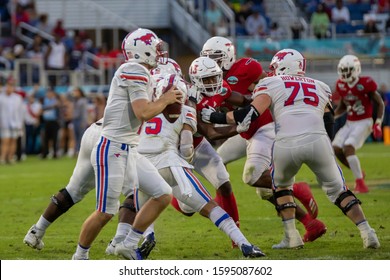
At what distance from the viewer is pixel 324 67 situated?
22.9 m

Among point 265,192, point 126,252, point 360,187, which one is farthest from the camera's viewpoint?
point 360,187

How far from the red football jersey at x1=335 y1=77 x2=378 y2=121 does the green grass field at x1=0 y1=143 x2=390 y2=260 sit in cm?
97

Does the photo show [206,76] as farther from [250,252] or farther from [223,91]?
[250,252]

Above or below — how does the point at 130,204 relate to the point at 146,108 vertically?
below

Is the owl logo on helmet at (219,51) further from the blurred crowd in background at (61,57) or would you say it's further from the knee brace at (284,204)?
the blurred crowd in background at (61,57)

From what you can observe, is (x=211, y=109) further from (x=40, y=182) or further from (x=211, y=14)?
(x=211, y=14)

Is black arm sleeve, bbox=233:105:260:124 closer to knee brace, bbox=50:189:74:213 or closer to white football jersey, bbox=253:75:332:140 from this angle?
white football jersey, bbox=253:75:332:140

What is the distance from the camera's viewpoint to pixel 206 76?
7770mm

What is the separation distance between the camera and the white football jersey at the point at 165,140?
299 inches

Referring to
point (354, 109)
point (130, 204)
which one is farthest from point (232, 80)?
point (354, 109)

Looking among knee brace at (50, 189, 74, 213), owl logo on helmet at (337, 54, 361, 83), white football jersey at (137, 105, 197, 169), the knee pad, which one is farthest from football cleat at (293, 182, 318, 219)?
owl logo on helmet at (337, 54, 361, 83)

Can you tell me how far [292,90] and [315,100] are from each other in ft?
0.66

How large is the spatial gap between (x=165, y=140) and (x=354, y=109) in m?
5.28
